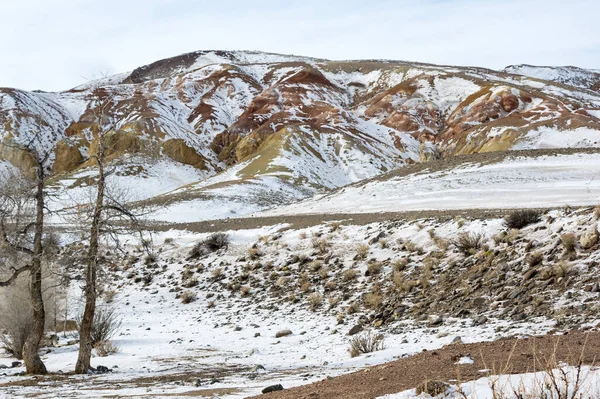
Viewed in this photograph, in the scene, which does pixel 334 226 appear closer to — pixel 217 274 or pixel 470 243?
pixel 217 274

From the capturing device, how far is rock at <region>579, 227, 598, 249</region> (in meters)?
13.5

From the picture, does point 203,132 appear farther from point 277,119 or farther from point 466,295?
point 466,295

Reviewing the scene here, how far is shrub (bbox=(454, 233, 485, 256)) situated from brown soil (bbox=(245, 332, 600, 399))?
906cm

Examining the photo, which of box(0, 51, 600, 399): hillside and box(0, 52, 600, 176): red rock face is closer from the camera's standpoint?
box(0, 51, 600, 399): hillside

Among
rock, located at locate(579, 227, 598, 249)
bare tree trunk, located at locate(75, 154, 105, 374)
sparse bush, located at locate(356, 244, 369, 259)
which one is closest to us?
bare tree trunk, located at locate(75, 154, 105, 374)

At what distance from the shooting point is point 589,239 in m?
13.6

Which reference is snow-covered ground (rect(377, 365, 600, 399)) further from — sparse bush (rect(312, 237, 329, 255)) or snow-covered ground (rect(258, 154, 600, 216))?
snow-covered ground (rect(258, 154, 600, 216))

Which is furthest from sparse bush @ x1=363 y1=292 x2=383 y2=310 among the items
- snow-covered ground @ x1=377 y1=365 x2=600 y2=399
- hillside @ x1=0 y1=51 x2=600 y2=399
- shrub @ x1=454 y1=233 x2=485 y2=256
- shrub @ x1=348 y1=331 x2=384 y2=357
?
snow-covered ground @ x1=377 y1=365 x2=600 y2=399

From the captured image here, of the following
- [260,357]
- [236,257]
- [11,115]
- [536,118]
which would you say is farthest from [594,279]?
[11,115]

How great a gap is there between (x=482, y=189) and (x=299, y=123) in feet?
181

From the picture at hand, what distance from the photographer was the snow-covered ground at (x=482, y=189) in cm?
2698

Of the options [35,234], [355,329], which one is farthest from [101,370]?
[355,329]

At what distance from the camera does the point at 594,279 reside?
1216 centimetres

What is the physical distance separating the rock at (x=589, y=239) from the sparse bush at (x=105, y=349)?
12.7m
